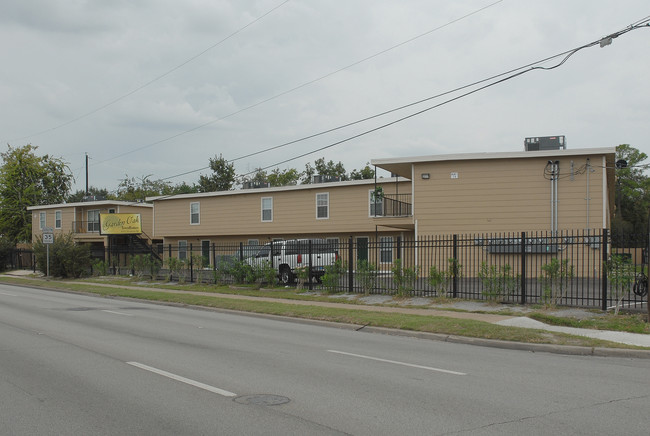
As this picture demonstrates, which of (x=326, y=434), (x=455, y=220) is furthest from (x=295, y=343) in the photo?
(x=455, y=220)

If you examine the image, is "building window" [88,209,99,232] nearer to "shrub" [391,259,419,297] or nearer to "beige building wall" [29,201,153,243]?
"beige building wall" [29,201,153,243]

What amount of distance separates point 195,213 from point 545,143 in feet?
80.8

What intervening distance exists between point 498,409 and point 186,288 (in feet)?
66.5

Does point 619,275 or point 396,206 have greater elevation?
point 396,206

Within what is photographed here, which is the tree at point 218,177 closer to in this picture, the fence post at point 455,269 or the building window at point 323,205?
the building window at point 323,205

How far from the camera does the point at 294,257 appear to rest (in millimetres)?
23500

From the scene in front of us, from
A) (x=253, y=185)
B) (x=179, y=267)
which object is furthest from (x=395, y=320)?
(x=253, y=185)

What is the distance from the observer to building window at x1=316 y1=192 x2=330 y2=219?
113 feet

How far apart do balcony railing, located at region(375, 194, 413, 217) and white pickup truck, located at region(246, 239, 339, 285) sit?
271 inches

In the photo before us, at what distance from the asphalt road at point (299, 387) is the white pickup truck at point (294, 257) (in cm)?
1003

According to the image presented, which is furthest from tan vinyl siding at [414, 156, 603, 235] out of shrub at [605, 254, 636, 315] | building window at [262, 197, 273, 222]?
building window at [262, 197, 273, 222]

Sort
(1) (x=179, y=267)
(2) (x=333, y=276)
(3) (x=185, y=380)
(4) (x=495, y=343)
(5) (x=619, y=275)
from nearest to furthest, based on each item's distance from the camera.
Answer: (3) (x=185, y=380) < (4) (x=495, y=343) < (5) (x=619, y=275) < (2) (x=333, y=276) < (1) (x=179, y=267)

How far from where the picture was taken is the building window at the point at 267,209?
1451 inches

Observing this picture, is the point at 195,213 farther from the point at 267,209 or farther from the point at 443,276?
the point at 443,276
